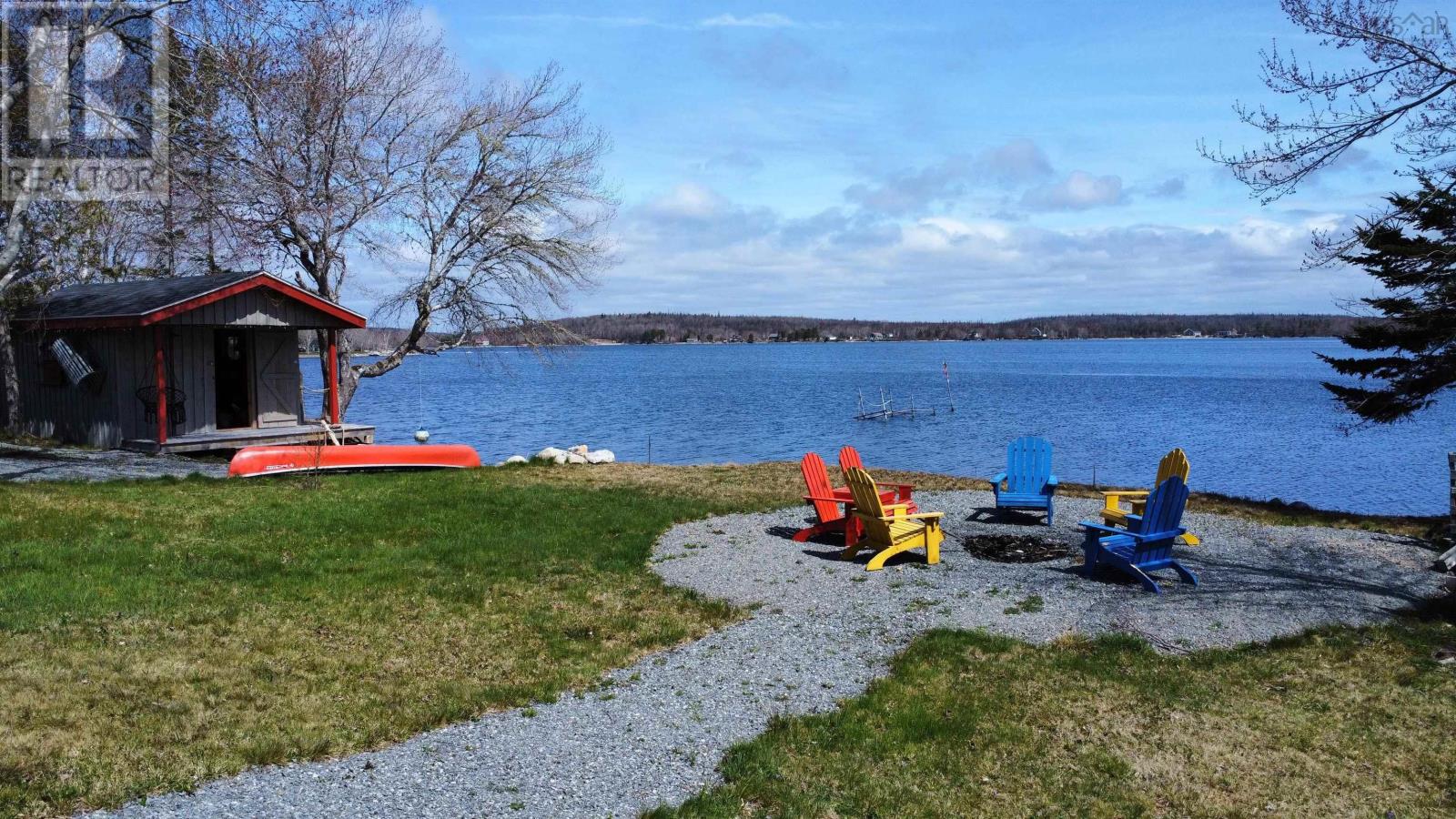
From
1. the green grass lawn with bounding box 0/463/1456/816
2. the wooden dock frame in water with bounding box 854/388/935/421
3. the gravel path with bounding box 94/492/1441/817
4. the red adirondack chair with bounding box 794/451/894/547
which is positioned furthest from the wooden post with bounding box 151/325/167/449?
the wooden dock frame in water with bounding box 854/388/935/421

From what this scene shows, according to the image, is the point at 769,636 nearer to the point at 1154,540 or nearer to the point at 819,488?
the point at 1154,540

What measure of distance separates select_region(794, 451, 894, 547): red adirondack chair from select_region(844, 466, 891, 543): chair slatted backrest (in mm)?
228

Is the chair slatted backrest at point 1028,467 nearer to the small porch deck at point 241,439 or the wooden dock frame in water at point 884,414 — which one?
the small porch deck at point 241,439

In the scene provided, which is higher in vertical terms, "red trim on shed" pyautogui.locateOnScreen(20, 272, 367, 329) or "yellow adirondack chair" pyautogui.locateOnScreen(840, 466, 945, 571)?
"red trim on shed" pyautogui.locateOnScreen(20, 272, 367, 329)

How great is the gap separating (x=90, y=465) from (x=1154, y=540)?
1426 cm

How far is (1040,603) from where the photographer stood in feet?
26.7

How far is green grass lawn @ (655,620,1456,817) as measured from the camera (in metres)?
4.70

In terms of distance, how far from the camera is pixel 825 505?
11.0m

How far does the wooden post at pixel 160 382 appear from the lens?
1606 centimetres

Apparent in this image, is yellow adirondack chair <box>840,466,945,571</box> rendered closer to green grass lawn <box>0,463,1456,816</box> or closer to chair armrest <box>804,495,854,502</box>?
chair armrest <box>804,495,854,502</box>

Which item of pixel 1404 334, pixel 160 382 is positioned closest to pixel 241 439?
pixel 160 382

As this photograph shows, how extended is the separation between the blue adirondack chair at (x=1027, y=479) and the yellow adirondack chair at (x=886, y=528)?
7.21ft

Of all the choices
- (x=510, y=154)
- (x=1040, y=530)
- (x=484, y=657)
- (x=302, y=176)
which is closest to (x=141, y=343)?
(x=302, y=176)
